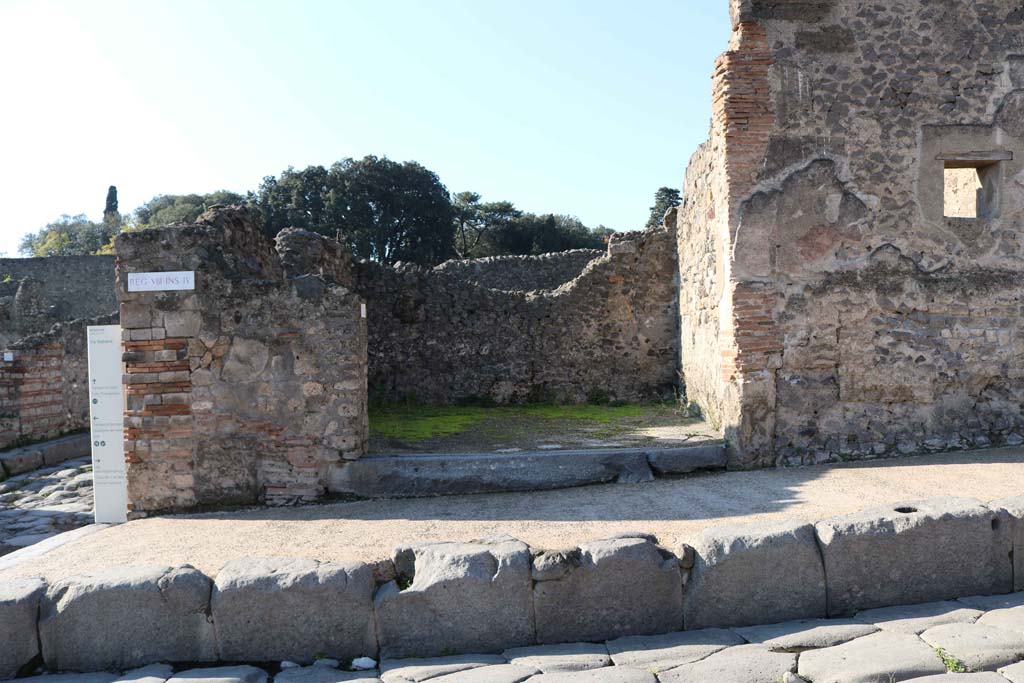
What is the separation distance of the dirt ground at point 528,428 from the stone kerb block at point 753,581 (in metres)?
2.55

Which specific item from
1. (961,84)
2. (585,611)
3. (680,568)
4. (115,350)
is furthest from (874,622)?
(115,350)

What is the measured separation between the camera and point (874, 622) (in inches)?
146

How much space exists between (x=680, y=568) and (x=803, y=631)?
0.61m

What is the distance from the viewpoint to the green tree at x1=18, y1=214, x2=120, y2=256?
5409 centimetres

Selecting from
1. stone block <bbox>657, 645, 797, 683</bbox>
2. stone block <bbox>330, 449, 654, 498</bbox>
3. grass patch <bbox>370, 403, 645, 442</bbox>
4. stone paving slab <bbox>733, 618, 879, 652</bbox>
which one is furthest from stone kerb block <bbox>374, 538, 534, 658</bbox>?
grass patch <bbox>370, 403, 645, 442</bbox>

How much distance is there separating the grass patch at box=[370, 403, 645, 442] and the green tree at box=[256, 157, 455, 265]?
28.9 metres

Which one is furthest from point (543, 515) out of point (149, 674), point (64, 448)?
point (64, 448)

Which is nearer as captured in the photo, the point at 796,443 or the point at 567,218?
the point at 796,443

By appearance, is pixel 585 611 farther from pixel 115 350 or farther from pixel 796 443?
pixel 115 350

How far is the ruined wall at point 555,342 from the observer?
32.9 ft

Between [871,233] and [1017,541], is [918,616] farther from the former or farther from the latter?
[871,233]

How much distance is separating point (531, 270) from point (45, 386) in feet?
37.1

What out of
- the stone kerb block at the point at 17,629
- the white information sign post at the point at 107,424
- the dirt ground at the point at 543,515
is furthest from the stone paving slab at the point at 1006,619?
the white information sign post at the point at 107,424

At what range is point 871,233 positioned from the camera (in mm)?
6410
